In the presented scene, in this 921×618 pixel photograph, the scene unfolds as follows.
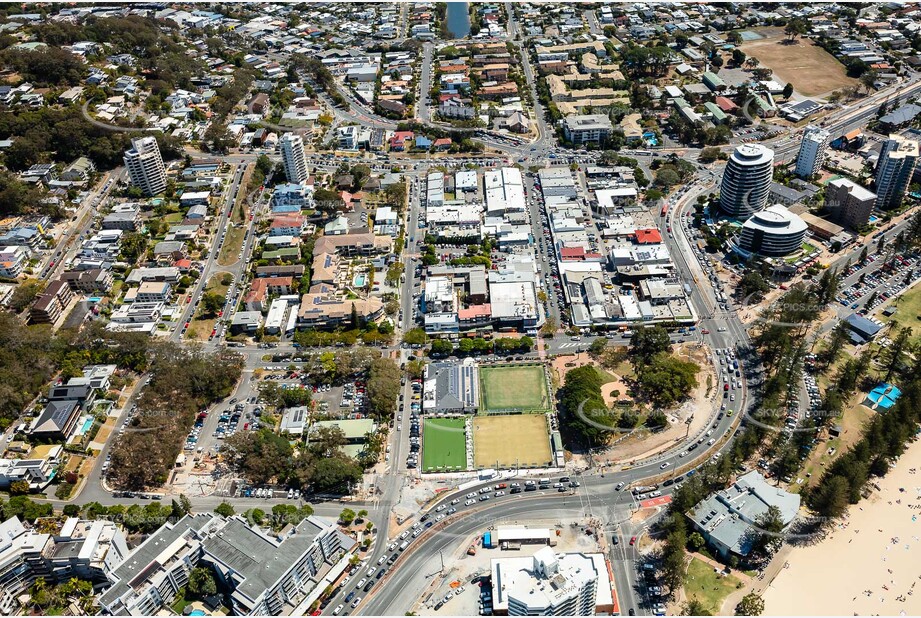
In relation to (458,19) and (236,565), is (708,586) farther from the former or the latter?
(458,19)

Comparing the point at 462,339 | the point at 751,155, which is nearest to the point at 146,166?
the point at 462,339

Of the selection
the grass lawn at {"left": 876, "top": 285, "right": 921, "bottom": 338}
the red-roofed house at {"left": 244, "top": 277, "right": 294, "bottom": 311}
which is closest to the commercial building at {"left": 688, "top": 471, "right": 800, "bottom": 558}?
the grass lawn at {"left": 876, "top": 285, "right": 921, "bottom": 338}

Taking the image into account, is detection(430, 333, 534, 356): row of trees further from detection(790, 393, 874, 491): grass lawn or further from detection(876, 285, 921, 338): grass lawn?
detection(876, 285, 921, 338): grass lawn

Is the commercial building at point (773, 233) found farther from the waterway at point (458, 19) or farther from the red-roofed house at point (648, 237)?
the waterway at point (458, 19)

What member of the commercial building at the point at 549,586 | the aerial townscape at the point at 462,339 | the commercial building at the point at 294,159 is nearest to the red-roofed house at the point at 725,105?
the aerial townscape at the point at 462,339

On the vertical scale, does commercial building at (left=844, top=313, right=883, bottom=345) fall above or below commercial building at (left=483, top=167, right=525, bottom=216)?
below
